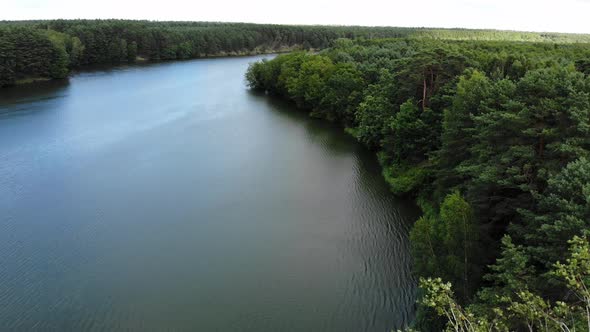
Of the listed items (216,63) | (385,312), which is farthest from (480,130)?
(216,63)

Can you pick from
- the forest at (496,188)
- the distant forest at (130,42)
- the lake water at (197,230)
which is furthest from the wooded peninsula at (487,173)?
the distant forest at (130,42)

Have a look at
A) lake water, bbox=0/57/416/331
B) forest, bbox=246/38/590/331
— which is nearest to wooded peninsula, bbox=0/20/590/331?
forest, bbox=246/38/590/331

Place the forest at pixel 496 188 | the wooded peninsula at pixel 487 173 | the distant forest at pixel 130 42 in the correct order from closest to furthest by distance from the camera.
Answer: the forest at pixel 496 188 → the wooded peninsula at pixel 487 173 → the distant forest at pixel 130 42

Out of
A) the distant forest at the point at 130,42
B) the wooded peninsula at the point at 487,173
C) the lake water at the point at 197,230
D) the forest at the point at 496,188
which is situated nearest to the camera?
the forest at the point at 496,188

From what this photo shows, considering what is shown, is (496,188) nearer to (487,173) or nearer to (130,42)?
(487,173)

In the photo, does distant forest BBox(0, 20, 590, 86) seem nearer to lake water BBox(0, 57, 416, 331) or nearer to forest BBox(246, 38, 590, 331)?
lake water BBox(0, 57, 416, 331)

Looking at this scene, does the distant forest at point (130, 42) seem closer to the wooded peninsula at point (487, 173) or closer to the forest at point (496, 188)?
the wooded peninsula at point (487, 173)
